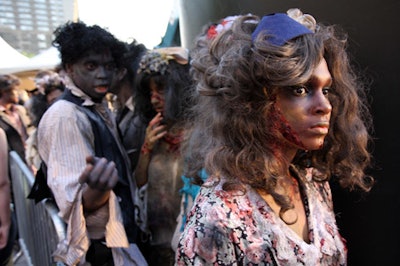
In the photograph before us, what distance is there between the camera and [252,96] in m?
1.51

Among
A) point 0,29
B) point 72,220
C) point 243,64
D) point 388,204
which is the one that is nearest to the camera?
point 243,64

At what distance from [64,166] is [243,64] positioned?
4.76ft

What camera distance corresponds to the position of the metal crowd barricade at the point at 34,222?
2707mm

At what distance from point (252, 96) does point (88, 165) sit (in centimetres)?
112

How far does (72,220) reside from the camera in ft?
7.91

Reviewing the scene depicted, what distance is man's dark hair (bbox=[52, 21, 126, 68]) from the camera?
10.3ft

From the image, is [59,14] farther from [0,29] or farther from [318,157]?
[318,157]

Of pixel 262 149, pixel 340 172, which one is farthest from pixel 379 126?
pixel 262 149

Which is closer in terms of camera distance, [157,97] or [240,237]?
[240,237]

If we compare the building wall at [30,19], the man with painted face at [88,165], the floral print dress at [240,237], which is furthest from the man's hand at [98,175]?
the building wall at [30,19]

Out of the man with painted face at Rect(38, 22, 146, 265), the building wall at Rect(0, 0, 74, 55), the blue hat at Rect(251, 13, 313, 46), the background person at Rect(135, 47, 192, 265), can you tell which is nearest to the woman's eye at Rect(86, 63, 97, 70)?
the man with painted face at Rect(38, 22, 146, 265)

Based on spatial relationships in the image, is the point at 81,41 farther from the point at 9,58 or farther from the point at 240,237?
the point at 9,58

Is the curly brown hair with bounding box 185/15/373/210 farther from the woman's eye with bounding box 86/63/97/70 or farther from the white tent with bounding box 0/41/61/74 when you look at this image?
the white tent with bounding box 0/41/61/74

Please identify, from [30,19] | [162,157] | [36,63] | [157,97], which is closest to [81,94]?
[157,97]
